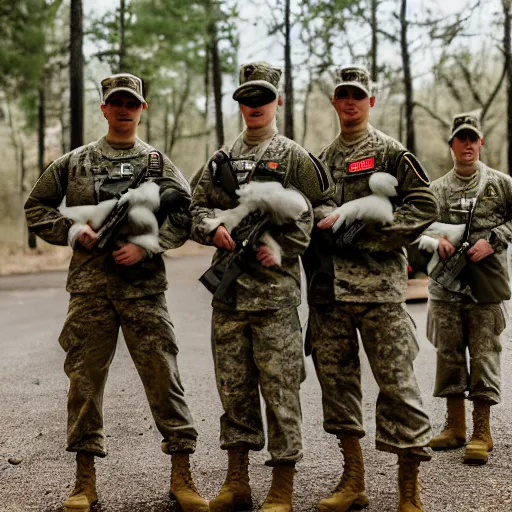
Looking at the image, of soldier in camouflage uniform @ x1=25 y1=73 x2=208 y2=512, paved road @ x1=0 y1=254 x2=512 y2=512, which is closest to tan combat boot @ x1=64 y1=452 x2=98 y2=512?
soldier in camouflage uniform @ x1=25 y1=73 x2=208 y2=512

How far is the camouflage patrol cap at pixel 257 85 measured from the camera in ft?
12.1

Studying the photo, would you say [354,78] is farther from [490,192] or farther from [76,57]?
[76,57]

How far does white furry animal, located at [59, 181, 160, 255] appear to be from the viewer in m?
3.77

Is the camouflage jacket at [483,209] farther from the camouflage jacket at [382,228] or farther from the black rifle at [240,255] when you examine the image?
the black rifle at [240,255]

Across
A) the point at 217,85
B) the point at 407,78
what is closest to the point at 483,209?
the point at 407,78

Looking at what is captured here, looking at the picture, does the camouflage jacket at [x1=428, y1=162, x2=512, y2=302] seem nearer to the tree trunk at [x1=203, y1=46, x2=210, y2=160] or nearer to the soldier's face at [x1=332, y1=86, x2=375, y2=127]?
the soldier's face at [x1=332, y1=86, x2=375, y2=127]

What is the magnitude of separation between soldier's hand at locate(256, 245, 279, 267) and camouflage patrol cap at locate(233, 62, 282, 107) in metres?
0.80

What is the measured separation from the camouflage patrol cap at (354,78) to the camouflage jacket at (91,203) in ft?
3.60

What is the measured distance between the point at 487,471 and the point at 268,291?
77.5 inches

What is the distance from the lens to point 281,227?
3.66 meters

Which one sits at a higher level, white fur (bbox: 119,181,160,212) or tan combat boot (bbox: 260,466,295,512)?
white fur (bbox: 119,181,160,212)

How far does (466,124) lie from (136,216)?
264 cm

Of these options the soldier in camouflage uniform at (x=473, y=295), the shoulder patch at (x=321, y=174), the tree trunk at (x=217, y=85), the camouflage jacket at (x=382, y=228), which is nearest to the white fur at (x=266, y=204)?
the shoulder patch at (x=321, y=174)

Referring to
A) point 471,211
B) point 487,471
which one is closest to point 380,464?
point 487,471
